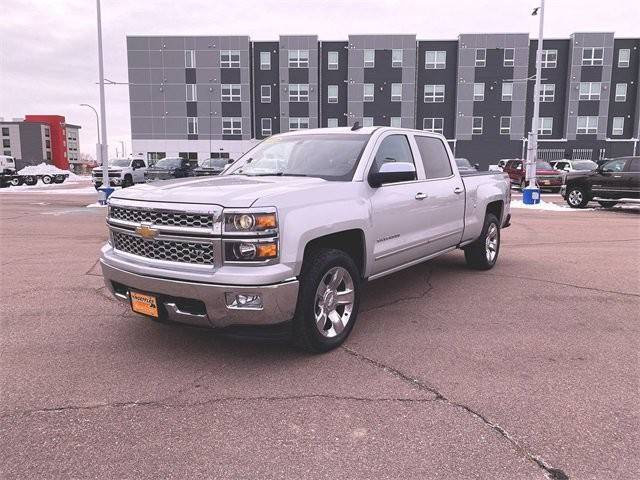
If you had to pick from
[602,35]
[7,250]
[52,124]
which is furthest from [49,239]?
[52,124]

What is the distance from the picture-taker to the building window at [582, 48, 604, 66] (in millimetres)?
48750

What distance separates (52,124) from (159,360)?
12761cm

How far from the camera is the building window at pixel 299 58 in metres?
50.7

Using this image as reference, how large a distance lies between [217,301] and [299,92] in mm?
49961

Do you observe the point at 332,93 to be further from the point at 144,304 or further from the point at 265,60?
the point at 144,304

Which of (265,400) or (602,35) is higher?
(602,35)

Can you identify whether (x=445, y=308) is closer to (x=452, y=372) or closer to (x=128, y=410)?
(x=452, y=372)

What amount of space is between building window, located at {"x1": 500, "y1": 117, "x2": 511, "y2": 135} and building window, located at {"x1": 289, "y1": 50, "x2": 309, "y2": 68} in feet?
63.1

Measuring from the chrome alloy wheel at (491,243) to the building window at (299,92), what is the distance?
45897 millimetres

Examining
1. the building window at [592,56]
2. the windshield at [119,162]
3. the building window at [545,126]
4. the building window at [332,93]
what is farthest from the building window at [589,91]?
the windshield at [119,162]

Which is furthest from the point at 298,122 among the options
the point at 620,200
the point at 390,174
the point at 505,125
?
the point at 390,174

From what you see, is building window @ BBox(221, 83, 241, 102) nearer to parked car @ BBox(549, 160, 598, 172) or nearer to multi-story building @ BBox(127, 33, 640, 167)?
multi-story building @ BBox(127, 33, 640, 167)

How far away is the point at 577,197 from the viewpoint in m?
18.2

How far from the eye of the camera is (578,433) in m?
3.16
